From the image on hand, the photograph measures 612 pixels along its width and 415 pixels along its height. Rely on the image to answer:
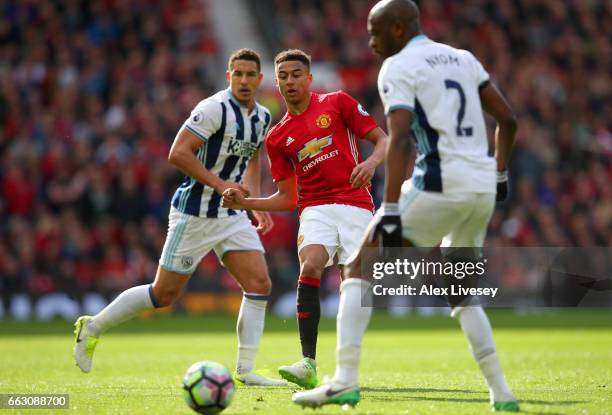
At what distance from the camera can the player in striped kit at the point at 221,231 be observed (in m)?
8.72

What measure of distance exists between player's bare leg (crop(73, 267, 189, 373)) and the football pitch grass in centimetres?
28

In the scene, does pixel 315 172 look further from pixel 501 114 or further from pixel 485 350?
pixel 485 350

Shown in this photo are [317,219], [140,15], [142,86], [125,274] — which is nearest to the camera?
[317,219]

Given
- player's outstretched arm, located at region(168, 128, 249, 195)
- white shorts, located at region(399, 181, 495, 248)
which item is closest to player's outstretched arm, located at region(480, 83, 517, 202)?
white shorts, located at region(399, 181, 495, 248)

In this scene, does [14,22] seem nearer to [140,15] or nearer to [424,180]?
[140,15]

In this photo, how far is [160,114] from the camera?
69.4ft

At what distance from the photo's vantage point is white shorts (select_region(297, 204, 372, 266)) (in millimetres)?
8367

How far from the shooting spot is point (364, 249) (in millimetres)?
6199

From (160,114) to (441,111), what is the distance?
1557cm

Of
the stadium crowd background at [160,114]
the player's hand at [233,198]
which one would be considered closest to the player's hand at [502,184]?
the player's hand at [233,198]

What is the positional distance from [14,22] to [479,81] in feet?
60.9

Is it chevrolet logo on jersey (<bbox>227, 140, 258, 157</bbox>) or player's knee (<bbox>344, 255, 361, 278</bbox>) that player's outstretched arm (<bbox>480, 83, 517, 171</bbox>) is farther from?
chevrolet logo on jersey (<bbox>227, 140, 258, 157</bbox>)

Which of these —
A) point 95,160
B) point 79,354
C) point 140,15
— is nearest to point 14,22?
point 140,15

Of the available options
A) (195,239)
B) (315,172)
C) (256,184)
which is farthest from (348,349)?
(256,184)
